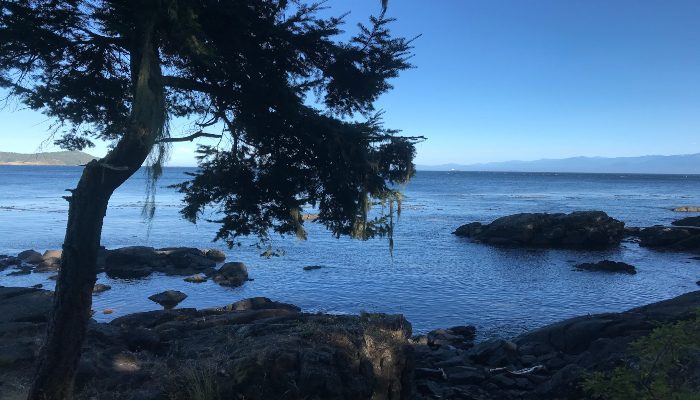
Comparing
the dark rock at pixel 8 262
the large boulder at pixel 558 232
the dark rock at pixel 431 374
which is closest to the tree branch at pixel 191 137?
the dark rock at pixel 431 374

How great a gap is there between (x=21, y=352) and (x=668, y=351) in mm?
9426

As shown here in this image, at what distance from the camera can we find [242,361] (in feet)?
23.4

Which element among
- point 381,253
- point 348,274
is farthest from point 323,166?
point 381,253

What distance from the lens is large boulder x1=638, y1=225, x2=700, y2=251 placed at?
1502 inches

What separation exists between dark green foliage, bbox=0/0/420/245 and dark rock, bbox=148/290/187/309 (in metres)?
14.4

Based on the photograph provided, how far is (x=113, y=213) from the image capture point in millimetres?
58094

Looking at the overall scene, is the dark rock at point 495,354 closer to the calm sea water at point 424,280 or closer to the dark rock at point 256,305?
the calm sea water at point 424,280

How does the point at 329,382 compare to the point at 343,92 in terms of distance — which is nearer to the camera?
the point at 329,382

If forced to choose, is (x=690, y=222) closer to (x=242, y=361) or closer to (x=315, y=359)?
(x=315, y=359)

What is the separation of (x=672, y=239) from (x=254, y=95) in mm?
41565

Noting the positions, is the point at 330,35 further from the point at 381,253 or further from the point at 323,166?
the point at 381,253

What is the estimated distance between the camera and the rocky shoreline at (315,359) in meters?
7.09

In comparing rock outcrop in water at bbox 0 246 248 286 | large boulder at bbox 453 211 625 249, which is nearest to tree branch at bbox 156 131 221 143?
rock outcrop in water at bbox 0 246 248 286

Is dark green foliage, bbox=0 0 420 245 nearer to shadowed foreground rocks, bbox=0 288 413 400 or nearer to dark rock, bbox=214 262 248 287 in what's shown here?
shadowed foreground rocks, bbox=0 288 413 400
